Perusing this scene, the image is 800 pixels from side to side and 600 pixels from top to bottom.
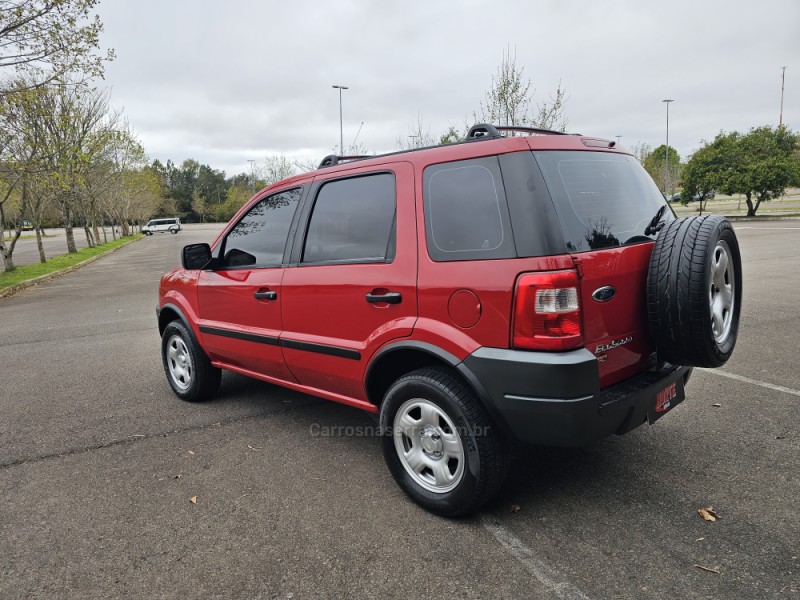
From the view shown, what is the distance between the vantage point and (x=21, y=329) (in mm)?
8570

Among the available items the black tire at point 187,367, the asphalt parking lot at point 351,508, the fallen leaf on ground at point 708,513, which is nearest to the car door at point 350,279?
the asphalt parking lot at point 351,508

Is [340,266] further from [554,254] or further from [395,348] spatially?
[554,254]

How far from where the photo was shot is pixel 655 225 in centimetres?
300

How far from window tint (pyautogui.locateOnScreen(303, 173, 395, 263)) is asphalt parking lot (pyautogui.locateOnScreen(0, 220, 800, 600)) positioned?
1314 millimetres

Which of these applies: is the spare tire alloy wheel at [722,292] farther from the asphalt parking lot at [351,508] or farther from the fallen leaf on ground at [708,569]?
the fallen leaf on ground at [708,569]

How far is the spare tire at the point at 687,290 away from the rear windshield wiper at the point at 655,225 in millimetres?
167

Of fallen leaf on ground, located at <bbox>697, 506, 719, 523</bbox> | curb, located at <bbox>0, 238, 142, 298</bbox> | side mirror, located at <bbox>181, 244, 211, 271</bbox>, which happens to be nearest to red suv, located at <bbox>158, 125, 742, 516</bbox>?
fallen leaf on ground, located at <bbox>697, 506, 719, 523</bbox>

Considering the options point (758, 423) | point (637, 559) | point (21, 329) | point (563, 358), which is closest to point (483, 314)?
point (563, 358)

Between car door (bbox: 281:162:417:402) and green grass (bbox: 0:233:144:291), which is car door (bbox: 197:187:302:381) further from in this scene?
green grass (bbox: 0:233:144:291)

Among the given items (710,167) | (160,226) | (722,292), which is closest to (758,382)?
(722,292)

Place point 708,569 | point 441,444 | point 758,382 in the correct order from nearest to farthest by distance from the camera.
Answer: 1. point 708,569
2. point 441,444
3. point 758,382

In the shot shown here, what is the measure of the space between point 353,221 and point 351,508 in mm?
1592

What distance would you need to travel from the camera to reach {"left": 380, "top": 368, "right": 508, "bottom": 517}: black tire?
2564mm

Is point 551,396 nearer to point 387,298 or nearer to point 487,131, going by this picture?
point 387,298
